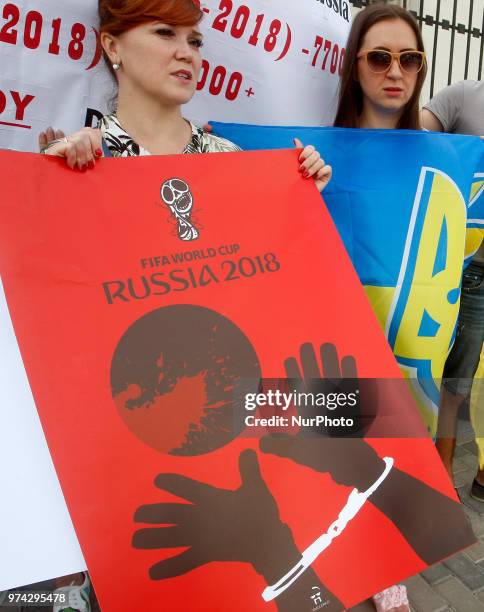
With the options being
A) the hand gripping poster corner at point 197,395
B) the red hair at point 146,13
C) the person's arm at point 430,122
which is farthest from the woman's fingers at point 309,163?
the person's arm at point 430,122

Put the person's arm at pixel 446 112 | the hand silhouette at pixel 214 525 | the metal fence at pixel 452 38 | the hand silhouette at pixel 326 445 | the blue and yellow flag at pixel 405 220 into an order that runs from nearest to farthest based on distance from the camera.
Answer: the hand silhouette at pixel 214 525
the hand silhouette at pixel 326 445
the blue and yellow flag at pixel 405 220
the person's arm at pixel 446 112
the metal fence at pixel 452 38

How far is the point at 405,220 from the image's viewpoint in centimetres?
148

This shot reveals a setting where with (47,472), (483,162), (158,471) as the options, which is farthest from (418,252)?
(47,472)

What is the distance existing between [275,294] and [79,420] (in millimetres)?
477

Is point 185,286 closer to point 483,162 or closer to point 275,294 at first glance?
point 275,294

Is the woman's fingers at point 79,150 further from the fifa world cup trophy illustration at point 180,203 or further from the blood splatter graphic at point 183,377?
the blood splatter graphic at point 183,377

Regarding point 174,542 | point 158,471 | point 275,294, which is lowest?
point 174,542

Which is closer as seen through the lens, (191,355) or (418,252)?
(191,355)

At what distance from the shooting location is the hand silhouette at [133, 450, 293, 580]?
92 centimetres

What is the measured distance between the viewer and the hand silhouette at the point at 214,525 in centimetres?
92

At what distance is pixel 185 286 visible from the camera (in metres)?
1.08

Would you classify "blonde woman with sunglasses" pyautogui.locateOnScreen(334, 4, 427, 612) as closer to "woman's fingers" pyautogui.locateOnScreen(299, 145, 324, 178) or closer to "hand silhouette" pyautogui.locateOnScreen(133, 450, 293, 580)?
"woman's fingers" pyautogui.locateOnScreen(299, 145, 324, 178)

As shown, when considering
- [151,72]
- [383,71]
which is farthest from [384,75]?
[151,72]

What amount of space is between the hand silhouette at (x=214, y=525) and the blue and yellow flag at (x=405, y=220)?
72 cm
